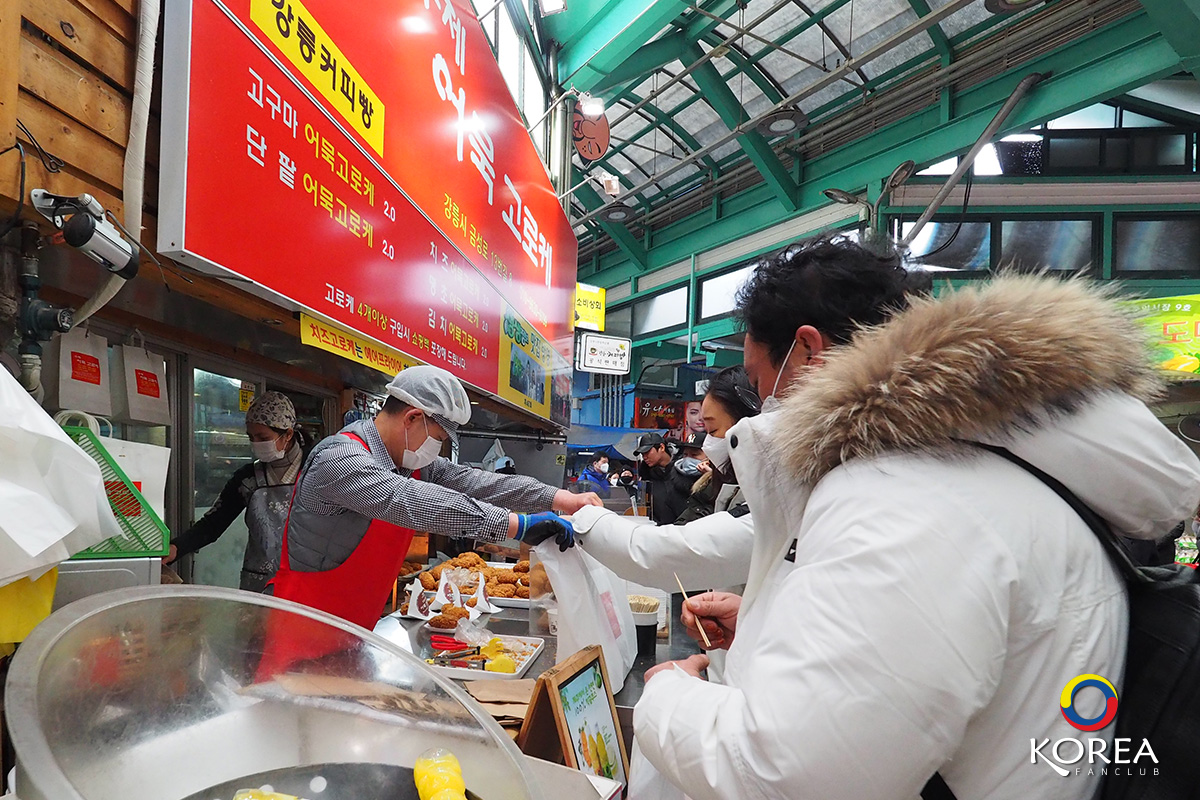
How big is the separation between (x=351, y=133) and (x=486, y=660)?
198cm

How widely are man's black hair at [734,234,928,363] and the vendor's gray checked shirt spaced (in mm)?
1194

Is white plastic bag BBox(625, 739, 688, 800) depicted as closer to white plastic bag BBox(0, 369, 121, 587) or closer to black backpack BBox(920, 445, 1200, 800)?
black backpack BBox(920, 445, 1200, 800)

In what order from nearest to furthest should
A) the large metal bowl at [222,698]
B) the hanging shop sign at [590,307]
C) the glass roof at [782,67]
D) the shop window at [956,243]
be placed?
1. the large metal bowl at [222,698]
2. the glass roof at [782,67]
3. the shop window at [956,243]
4. the hanging shop sign at [590,307]

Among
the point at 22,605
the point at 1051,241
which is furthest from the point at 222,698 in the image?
the point at 1051,241

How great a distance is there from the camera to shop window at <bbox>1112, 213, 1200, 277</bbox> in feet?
27.8

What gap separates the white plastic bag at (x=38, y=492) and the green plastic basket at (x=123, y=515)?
21cm

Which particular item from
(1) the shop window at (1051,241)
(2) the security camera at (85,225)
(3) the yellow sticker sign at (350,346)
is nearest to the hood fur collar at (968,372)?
(2) the security camera at (85,225)

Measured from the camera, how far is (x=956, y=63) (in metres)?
8.04

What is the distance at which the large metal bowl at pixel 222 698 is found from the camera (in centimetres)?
88

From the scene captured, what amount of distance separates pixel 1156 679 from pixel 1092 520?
192 millimetres

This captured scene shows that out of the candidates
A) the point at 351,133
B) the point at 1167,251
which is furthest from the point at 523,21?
the point at 1167,251

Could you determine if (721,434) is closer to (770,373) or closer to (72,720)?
(770,373)

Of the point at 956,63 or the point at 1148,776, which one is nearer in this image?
the point at 1148,776

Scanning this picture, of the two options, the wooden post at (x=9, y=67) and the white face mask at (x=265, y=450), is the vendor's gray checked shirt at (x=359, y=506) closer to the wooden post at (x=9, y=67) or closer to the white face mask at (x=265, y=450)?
the white face mask at (x=265, y=450)
